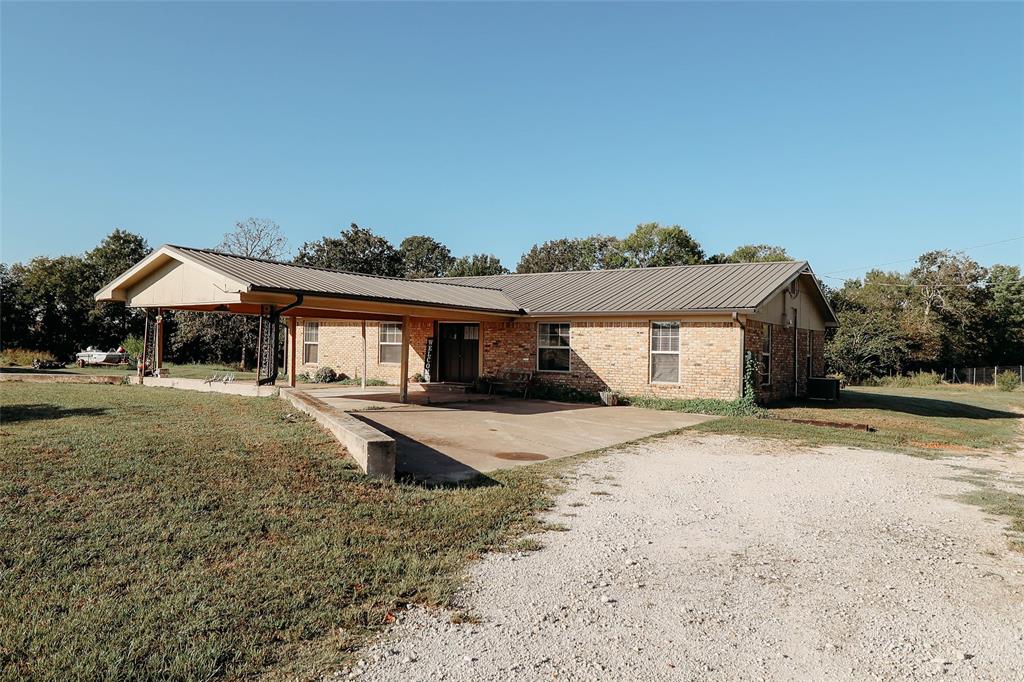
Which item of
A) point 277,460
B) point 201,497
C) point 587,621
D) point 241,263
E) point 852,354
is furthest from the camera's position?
point 852,354

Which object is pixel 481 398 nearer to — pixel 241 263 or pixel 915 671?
pixel 241 263

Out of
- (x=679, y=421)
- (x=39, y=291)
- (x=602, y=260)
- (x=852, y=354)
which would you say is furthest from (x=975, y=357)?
(x=39, y=291)

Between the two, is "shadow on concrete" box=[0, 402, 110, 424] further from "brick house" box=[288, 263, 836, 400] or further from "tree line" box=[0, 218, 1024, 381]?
"tree line" box=[0, 218, 1024, 381]

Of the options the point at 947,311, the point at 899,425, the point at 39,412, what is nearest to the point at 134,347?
Result: the point at 39,412

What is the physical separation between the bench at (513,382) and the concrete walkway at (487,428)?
896 millimetres

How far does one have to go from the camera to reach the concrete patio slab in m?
8.54

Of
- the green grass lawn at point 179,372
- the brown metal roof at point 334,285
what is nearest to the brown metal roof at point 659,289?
the brown metal roof at point 334,285

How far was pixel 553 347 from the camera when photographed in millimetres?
18266

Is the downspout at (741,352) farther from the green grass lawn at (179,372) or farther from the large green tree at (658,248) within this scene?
the large green tree at (658,248)

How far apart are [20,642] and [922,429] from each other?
15.2 meters

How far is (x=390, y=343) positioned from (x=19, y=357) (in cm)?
2077

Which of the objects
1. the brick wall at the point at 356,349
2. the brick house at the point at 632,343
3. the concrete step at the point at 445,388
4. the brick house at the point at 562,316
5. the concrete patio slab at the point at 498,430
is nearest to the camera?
the concrete patio slab at the point at 498,430

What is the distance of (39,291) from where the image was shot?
3500 cm

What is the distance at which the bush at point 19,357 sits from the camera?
2900 cm
